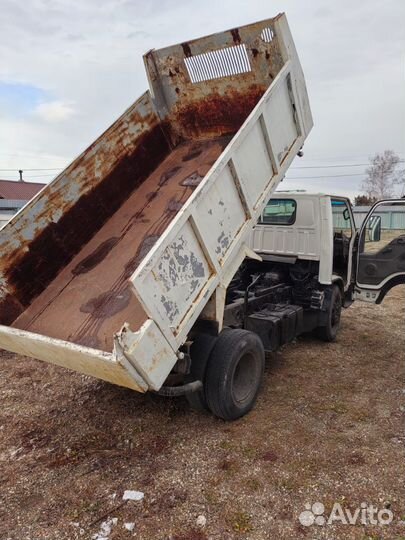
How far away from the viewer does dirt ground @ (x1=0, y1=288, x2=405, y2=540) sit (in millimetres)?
2781

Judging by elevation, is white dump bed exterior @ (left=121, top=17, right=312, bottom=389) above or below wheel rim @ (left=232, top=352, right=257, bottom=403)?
above

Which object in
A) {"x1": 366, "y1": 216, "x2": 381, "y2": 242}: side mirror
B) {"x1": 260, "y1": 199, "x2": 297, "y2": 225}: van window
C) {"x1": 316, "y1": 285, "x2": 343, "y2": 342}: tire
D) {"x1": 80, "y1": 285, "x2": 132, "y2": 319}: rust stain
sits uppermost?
{"x1": 80, "y1": 285, "x2": 132, "y2": 319}: rust stain

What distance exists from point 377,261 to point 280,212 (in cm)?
146

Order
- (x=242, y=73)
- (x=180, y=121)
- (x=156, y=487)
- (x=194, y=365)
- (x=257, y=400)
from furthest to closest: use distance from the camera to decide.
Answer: (x=180, y=121), (x=242, y=73), (x=257, y=400), (x=194, y=365), (x=156, y=487)

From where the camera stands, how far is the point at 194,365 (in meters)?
3.68

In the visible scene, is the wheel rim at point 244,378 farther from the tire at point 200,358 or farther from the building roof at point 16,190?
the building roof at point 16,190

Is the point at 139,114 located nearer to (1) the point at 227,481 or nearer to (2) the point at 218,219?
(2) the point at 218,219

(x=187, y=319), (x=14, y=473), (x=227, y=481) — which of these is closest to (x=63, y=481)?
(x=14, y=473)

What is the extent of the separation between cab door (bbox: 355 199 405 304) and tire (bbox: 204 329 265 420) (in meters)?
2.47

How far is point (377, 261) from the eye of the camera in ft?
18.8

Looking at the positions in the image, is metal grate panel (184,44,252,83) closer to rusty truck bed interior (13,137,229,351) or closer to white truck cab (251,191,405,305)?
rusty truck bed interior (13,137,229,351)

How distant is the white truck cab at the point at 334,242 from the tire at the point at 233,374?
6.91ft

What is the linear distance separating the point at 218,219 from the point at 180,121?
229cm

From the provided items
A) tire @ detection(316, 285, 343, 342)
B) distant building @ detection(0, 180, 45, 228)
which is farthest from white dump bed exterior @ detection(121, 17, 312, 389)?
distant building @ detection(0, 180, 45, 228)
